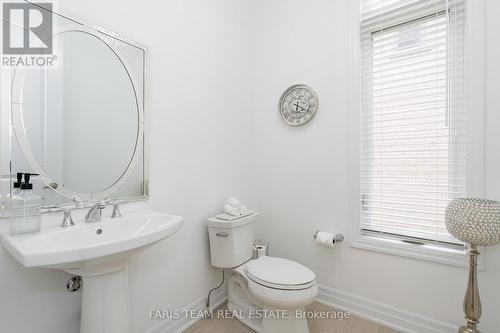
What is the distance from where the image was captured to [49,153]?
1040 mm

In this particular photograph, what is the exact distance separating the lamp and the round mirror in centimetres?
178

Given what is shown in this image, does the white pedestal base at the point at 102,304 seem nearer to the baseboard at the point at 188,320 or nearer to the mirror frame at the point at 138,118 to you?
the mirror frame at the point at 138,118

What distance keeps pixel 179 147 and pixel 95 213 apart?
0.63 metres

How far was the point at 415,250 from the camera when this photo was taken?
4.94ft

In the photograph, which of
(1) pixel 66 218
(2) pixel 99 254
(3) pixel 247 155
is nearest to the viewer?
→ (2) pixel 99 254

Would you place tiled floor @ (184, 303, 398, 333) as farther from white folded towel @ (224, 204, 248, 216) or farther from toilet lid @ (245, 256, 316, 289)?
white folded towel @ (224, 204, 248, 216)

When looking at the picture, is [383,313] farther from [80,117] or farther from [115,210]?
[80,117]

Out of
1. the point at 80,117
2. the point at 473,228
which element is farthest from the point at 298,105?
the point at 80,117

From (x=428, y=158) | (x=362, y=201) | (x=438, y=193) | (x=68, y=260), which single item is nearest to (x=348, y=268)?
(x=362, y=201)

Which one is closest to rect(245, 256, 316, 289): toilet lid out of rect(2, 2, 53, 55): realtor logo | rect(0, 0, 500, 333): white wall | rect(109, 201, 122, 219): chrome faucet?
rect(0, 0, 500, 333): white wall

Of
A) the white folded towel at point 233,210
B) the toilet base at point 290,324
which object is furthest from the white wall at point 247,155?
the toilet base at point 290,324

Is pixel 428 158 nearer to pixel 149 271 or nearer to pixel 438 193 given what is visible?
pixel 438 193

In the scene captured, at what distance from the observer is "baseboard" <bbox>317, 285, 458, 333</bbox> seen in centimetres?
145

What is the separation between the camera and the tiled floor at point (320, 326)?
1.55m
